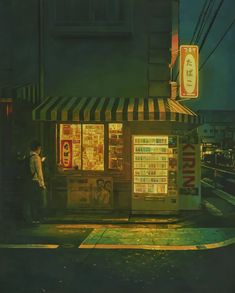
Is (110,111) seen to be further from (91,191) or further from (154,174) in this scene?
(91,191)

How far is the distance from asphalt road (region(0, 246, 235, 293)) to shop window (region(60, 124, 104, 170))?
533 cm

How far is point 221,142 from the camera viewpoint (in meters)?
72.9

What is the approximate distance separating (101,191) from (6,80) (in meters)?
4.11

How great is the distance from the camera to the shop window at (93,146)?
1434 cm


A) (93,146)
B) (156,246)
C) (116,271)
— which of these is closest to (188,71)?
(93,146)

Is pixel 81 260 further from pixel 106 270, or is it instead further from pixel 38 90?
pixel 38 90

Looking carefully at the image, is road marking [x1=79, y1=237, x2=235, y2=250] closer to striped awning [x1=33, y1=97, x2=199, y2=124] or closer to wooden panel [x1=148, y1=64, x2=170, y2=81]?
striped awning [x1=33, y1=97, x2=199, y2=124]

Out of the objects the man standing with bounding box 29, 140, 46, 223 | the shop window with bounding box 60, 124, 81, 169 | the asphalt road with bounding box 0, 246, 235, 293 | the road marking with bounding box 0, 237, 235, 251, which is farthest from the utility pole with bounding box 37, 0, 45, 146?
the asphalt road with bounding box 0, 246, 235, 293

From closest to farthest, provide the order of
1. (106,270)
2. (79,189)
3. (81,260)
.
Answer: (106,270) < (81,260) < (79,189)

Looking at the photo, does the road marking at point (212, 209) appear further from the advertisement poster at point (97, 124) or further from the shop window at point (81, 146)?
the shop window at point (81, 146)

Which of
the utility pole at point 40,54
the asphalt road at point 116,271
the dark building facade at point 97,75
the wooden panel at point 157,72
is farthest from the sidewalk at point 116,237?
the wooden panel at point 157,72

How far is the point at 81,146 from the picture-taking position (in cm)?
1445

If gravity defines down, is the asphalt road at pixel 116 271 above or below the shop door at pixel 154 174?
below

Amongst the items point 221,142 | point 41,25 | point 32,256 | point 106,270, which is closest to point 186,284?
point 106,270
